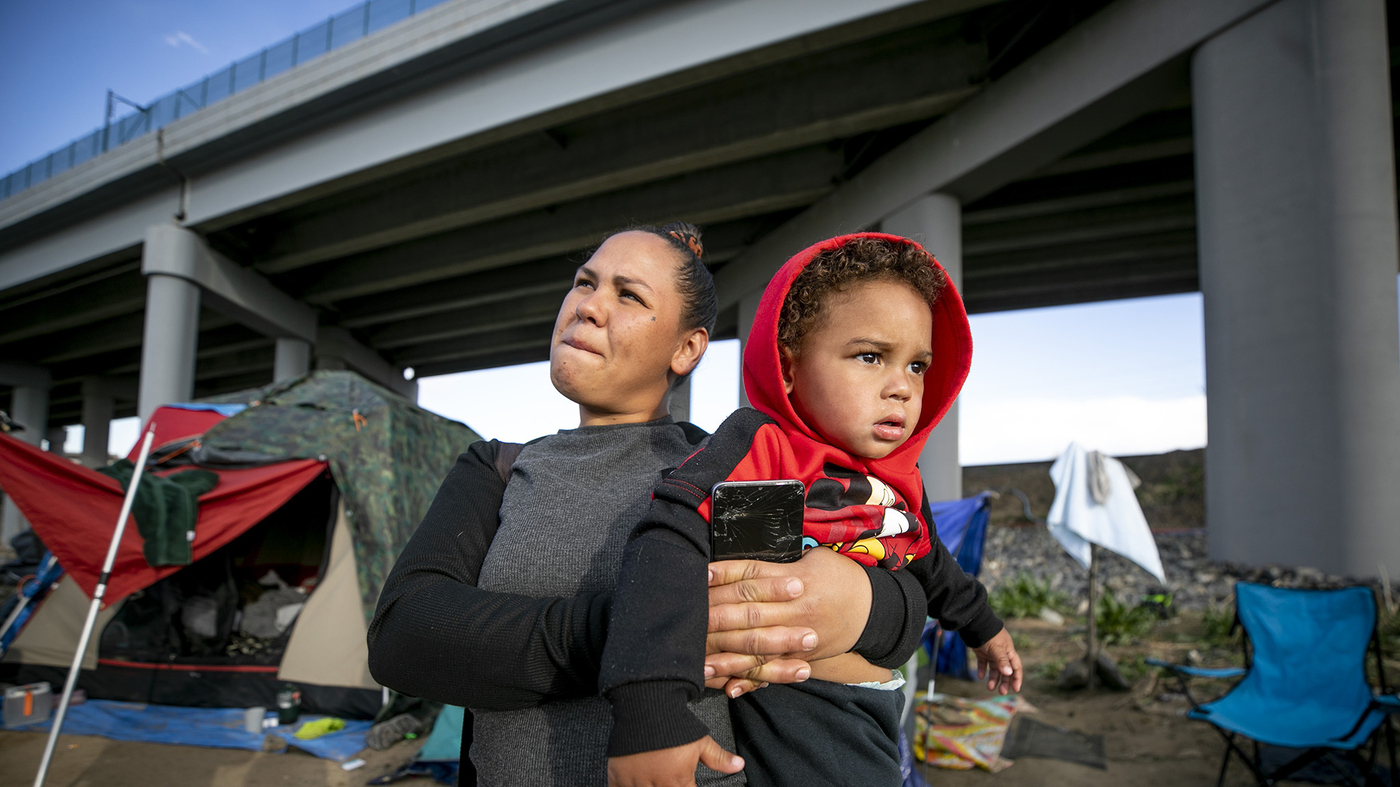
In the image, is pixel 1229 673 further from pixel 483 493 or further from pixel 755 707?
pixel 483 493

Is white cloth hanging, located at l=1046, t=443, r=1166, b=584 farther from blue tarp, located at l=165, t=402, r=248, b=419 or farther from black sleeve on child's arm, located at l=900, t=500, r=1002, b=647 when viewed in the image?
blue tarp, located at l=165, t=402, r=248, b=419

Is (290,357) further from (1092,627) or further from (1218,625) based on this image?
(1218,625)

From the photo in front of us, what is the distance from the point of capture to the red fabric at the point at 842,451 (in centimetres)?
117

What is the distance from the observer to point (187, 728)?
5.34m

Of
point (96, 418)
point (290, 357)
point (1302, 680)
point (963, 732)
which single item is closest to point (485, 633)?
point (963, 732)


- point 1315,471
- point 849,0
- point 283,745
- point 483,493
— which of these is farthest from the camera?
point 849,0

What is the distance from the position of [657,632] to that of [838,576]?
312 millimetres

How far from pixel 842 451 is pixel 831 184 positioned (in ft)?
34.4

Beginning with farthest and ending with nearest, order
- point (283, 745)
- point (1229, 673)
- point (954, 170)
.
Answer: point (954, 170) → point (283, 745) → point (1229, 673)

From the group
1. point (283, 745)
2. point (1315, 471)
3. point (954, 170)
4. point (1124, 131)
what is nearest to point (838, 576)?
point (283, 745)

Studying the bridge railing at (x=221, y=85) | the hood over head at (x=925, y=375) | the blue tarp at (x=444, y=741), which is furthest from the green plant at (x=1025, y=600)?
the bridge railing at (x=221, y=85)

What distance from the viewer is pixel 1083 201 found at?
1150 cm

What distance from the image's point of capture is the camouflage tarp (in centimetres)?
559

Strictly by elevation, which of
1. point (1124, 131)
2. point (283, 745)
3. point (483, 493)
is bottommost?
point (283, 745)
